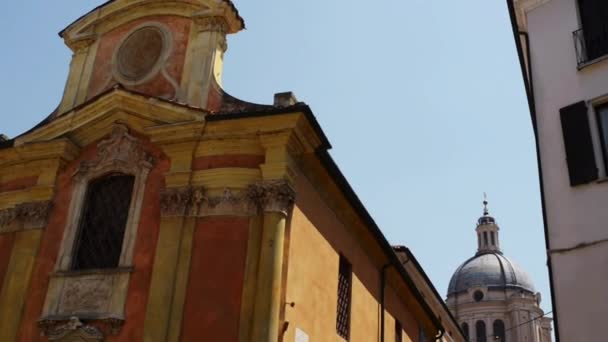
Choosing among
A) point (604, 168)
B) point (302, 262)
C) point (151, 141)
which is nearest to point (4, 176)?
point (151, 141)

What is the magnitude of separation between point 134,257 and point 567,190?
804 centimetres

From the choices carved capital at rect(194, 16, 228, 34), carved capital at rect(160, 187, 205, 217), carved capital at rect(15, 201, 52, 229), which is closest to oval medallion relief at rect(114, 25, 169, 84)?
carved capital at rect(194, 16, 228, 34)

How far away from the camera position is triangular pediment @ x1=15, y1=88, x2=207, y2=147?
562 inches

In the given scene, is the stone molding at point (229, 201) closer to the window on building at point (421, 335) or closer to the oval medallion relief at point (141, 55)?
the oval medallion relief at point (141, 55)

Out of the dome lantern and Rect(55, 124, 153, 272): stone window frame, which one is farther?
the dome lantern

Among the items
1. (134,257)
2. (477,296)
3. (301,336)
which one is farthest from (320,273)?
(477,296)

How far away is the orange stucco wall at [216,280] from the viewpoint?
40.1 feet

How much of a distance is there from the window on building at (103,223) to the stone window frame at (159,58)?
2554mm

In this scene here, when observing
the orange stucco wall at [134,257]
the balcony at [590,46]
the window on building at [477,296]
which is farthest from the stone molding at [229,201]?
the window on building at [477,296]

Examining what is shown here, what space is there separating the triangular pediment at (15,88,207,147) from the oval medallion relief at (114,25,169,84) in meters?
1.19

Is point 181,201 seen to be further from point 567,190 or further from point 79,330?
point 567,190

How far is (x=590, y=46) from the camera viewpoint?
1230 cm

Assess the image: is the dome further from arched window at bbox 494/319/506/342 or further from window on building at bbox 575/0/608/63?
window on building at bbox 575/0/608/63

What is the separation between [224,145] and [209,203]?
127 centimetres
